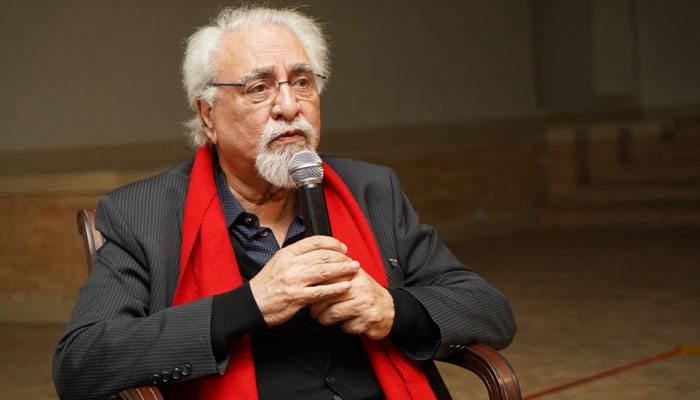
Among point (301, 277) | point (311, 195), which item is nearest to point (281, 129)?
point (311, 195)

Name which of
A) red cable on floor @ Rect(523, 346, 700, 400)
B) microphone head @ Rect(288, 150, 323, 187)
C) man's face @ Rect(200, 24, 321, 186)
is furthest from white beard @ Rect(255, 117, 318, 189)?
red cable on floor @ Rect(523, 346, 700, 400)

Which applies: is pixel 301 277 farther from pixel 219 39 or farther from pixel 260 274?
pixel 219 39

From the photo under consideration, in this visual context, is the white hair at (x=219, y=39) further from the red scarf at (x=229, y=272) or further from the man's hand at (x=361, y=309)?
the man's hand at (x=361, y=309)

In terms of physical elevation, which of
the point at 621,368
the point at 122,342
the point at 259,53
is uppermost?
the point at 259,53

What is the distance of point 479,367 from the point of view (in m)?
2.14

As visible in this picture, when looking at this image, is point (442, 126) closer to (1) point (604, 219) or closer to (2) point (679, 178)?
(1) point (604, 219)

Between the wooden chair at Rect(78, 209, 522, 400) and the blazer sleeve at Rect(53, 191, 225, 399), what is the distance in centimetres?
3

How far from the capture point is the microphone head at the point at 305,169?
76.2 inches

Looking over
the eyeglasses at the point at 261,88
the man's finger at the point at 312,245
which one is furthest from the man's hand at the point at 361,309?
the eyeglasses at the point at 261,88

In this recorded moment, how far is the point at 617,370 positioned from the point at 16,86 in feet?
15.9

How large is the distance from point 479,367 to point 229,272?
61cm

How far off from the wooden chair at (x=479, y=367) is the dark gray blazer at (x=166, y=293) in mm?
29

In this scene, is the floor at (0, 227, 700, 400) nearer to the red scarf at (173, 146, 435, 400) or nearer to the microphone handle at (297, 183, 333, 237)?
the red scarf at (173, 146, 435, 400)

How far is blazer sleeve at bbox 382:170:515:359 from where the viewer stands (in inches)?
84.3
